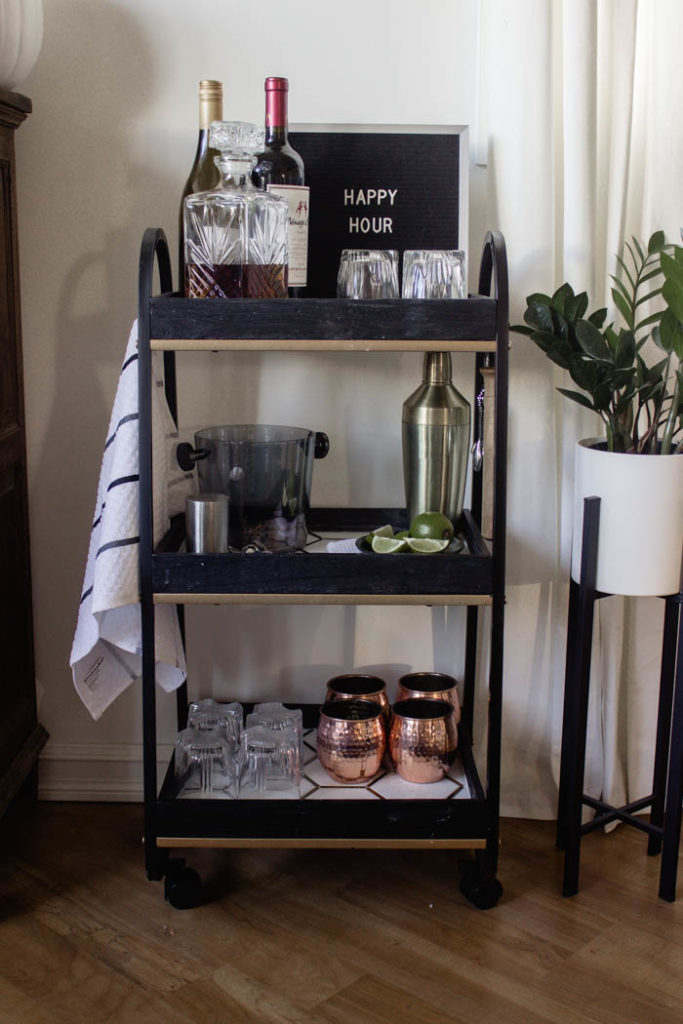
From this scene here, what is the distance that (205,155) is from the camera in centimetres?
188

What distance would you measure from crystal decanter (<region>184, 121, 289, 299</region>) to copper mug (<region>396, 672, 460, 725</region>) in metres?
0.76

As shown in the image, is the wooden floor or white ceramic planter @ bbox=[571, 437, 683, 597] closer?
the wooden floor

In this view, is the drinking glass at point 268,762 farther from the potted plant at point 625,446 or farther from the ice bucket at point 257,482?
the potted plant at point 625,446

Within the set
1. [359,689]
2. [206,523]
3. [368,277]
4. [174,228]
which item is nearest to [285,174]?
[368,277]

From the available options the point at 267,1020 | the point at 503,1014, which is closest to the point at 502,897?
the point at 503,1014

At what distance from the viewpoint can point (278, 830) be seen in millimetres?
1860

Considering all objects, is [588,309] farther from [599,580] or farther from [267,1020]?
[267,1020]

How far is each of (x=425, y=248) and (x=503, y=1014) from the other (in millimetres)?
1287

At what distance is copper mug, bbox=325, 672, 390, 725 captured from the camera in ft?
6.56

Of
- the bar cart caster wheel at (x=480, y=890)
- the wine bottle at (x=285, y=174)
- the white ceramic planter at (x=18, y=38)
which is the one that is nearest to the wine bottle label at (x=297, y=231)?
the wine bottle at (x=285, y=174)

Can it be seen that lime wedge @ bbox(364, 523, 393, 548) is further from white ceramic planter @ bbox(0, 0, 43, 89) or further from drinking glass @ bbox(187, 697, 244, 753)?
white ceramic planter @ bbox(0, 0, 43, 89)

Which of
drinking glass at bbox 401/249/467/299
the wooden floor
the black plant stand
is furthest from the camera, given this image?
the black plant stand

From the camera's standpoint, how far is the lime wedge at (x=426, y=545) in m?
1.77

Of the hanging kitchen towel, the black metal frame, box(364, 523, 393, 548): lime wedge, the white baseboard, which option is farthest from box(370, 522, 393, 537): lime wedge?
the white baseboard
